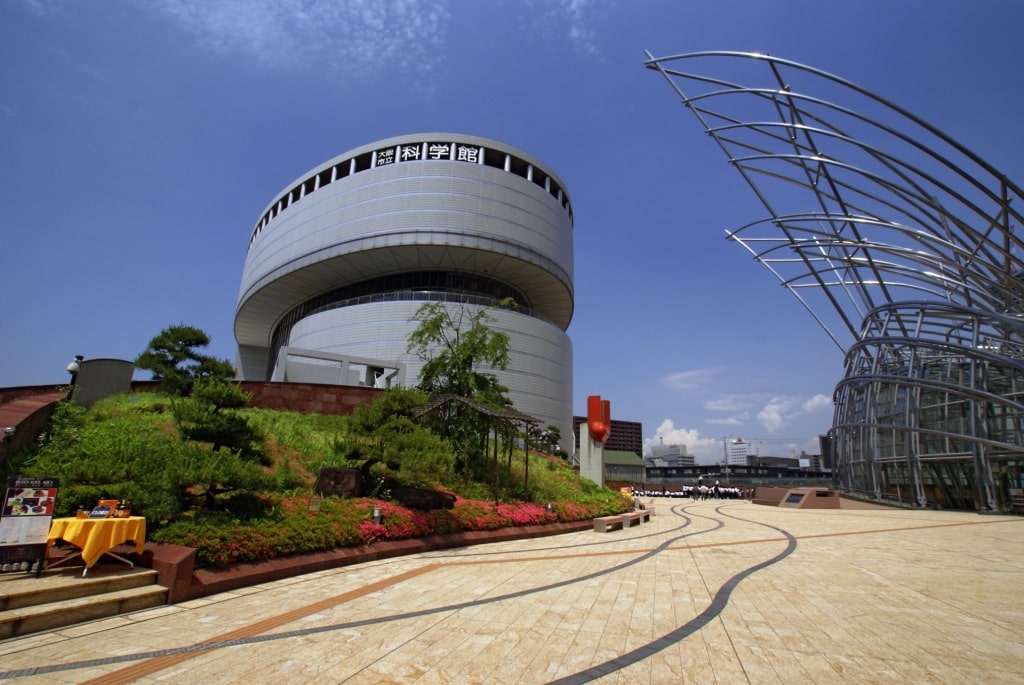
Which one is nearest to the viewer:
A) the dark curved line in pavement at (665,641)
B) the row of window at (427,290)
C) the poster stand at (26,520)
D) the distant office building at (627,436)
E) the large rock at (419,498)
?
the dark curved line in pavement at (665,641)

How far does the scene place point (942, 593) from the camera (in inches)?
307

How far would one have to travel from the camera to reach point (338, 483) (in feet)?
40.4

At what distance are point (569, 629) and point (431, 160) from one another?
4800cm

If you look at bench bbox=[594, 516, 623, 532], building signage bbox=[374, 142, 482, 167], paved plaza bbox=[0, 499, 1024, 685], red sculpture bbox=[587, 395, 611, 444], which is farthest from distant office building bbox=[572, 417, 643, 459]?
paved plaza bbox=[0, 499, 1024, 685]

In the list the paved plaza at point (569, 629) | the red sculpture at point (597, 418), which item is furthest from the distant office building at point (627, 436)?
the paved plaza at point (569, 629)

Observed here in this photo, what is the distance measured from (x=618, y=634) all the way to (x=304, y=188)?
59.3 meters

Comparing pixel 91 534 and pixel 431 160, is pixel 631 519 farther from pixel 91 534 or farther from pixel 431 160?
pixel 431 160

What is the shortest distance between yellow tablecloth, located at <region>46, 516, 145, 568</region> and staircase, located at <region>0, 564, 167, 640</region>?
1.03ft

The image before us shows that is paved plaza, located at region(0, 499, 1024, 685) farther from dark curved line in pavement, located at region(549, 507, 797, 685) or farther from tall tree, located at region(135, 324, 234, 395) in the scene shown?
tall tree, located at region(135, 324, 234, 395)

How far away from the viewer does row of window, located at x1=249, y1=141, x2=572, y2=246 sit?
160ft

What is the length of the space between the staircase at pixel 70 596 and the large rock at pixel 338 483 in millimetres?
5161

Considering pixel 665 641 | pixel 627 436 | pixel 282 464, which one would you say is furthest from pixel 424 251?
pixel 627 436

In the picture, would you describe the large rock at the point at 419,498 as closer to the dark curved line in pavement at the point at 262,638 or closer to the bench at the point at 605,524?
the dark curved line in pavement at the point at 262,638

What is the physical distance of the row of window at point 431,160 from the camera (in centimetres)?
4891
